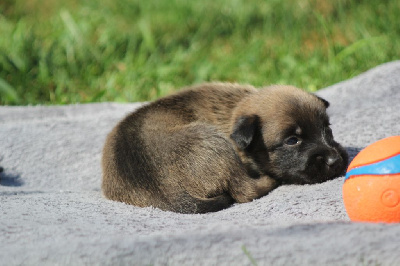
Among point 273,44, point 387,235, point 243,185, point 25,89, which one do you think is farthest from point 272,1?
point 387,235

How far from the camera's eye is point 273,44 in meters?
7.85

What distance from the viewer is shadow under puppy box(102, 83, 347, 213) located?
3.93 metres

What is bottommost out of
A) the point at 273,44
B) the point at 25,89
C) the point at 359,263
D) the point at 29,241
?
the point at 25,89

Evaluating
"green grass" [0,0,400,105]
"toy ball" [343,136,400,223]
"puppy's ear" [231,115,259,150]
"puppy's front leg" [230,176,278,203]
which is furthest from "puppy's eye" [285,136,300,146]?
"green grass" [0,0,400,105]

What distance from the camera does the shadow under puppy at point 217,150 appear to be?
3.93m

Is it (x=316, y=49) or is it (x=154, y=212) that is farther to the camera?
(x=316, y=49)

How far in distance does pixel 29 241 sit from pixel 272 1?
6866mm

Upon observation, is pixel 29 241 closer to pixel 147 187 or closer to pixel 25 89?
pixel 147 187

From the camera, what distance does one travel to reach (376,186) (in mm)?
3043

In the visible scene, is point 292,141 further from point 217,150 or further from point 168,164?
point 168,164

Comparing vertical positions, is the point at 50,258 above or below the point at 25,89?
above

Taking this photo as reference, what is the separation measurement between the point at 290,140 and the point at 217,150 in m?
0.65

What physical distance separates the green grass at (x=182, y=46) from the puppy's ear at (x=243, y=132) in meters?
2.50

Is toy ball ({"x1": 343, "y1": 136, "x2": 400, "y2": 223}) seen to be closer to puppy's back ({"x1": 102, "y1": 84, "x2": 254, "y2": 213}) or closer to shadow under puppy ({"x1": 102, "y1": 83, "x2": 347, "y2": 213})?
shadow under puppy ({"x1": 102, "y1": 83, "x2": 347, "y2": 213})
